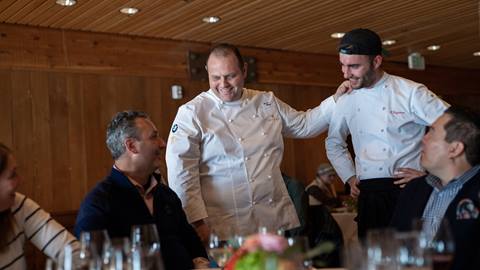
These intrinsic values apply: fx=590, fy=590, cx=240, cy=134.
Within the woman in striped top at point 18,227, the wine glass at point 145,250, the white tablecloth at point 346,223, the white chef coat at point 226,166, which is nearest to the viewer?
the wine glass at point 145,250

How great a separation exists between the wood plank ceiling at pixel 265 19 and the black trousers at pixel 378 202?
3.16m

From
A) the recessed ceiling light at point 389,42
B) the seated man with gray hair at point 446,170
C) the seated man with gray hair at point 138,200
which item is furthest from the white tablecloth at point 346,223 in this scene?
the seated man with gray hair at point 446,170

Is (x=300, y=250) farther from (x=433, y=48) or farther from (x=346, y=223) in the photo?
(x=433, y=48)

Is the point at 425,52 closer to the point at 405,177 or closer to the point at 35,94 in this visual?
the point at 35,94

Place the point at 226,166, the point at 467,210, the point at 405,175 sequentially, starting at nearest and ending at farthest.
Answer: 1. the point at 467,210
2. the point at 405,175
3. the point at 226,166

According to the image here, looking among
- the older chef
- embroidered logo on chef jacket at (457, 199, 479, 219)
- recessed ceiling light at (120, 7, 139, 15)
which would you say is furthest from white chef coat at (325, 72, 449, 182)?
recessed ceiling light at (120, 7, 139, 15)

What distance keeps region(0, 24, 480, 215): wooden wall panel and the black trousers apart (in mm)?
4245

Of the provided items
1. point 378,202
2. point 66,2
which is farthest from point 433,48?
point 378,202

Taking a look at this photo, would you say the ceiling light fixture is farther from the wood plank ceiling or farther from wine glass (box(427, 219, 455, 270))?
wine glass (box(427, 219, 455, 270))

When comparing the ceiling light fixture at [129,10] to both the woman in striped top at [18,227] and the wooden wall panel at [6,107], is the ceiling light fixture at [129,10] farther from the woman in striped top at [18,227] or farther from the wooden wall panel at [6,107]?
the woman in striped top at [18,227]

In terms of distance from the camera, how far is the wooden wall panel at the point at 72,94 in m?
6.18

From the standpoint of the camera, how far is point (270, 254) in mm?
1446

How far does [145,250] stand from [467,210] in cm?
113

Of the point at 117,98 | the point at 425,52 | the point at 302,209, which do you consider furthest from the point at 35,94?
the point at 425,52
